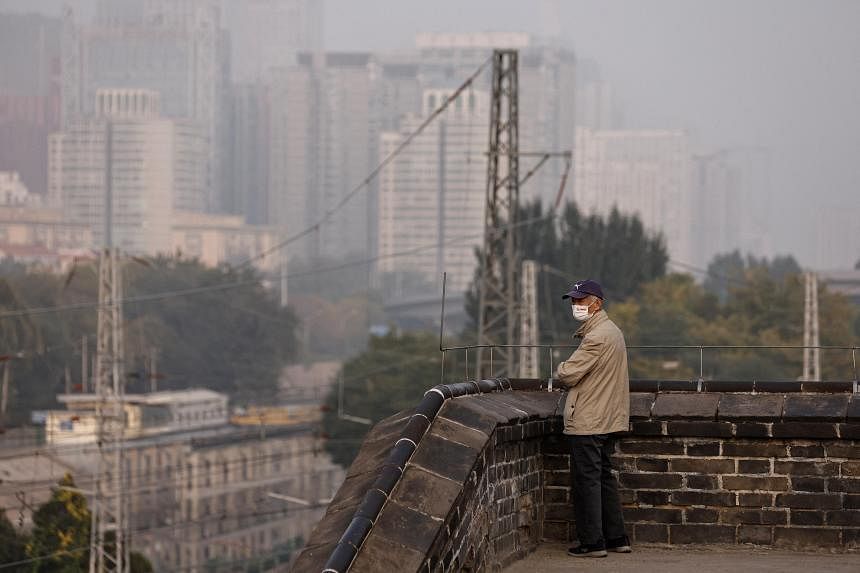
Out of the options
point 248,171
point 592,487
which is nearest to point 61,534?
point 592,487

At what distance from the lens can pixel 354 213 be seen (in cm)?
18362

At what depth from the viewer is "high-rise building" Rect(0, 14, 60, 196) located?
16050 cm

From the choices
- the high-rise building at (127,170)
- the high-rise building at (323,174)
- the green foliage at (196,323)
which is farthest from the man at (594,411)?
the high-rise building at (323,174)

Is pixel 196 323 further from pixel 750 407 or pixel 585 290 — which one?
pixel 585 290

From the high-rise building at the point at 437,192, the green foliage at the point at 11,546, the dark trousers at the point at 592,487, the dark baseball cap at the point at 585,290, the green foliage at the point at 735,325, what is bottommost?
the green foliage at the point at 11,546

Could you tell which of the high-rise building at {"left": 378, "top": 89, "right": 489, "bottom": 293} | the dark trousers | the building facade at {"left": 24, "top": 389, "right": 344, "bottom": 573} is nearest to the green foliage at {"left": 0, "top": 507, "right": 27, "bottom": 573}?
the building facade at {"left": 24, "top": 389, "right": 344, "bottom": 573}

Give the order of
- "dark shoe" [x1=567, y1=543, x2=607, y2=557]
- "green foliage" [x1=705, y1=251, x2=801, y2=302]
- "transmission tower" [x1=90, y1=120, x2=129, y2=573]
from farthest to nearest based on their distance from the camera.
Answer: "green foliage" [x1=705, y1=251, x2=801, y2=302] < "transmission tower" [x1=90, y1=120, x2=129, y2=573] < "dark shoe" [x1=567, y1=543, x2=607, y2=557]

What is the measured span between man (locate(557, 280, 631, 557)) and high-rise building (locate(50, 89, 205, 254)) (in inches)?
6045

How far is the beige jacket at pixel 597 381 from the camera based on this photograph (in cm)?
794

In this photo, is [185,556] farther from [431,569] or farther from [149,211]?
[149,211]

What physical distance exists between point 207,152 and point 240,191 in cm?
811

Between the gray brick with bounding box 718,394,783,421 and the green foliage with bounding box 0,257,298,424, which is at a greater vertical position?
the gray brick with bounding box 718,394,783,421

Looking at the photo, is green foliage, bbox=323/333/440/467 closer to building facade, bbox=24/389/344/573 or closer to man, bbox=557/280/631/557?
building facade, bbox=24/389/344/573

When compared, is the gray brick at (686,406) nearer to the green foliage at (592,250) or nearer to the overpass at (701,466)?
the overpass at (701,466)
